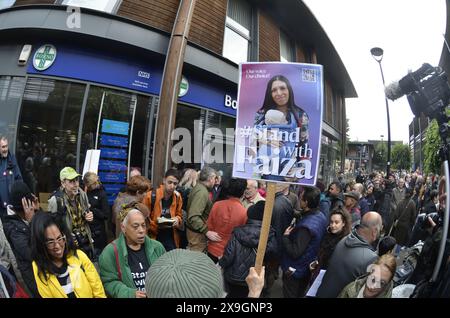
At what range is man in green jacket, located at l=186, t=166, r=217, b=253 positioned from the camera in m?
2.66

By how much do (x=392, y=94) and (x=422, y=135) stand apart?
0.24m

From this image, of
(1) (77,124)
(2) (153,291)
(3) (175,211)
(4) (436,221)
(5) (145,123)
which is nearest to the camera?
(2) (153,291)

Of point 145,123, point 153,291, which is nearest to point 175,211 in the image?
point 145,123

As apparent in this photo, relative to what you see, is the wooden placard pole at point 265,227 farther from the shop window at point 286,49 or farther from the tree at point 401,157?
the shop window at point 286,49

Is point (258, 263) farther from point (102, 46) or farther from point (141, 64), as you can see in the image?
point (102, 46)

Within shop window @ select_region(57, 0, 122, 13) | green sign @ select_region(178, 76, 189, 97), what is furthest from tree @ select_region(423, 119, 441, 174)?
shop window @ select_region(57, 0, 122, 13)

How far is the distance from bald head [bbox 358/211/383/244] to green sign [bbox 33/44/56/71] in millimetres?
2404

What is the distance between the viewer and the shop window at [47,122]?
71.6 inches

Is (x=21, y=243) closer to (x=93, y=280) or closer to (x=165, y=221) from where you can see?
(x=93, y=280)

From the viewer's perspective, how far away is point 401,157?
146 centimetres

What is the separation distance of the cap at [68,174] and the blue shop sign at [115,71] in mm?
714

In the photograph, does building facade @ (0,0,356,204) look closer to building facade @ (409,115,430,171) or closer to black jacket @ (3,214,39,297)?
black jacket @ (3,214,39,297)

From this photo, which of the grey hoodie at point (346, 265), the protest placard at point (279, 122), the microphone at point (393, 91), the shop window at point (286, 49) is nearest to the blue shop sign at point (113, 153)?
the protest placard at point (279, 122)

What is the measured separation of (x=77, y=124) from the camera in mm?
1856
